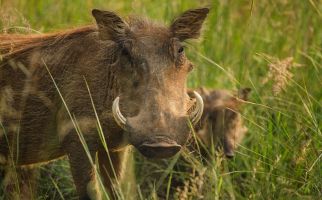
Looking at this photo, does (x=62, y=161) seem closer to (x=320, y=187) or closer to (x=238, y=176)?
(x=238, y=176)

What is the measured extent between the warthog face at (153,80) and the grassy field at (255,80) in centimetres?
19

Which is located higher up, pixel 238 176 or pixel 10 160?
pixel 10 160

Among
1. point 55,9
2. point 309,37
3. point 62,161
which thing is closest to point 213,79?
point 309,37

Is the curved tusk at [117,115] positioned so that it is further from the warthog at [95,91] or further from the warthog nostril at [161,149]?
the warthog nostril at [161,149]

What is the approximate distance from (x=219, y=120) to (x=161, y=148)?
240cm

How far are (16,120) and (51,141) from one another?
0.21 metres

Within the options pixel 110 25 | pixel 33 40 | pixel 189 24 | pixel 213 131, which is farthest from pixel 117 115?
pixel 213 131

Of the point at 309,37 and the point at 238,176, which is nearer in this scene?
the point at 238,176

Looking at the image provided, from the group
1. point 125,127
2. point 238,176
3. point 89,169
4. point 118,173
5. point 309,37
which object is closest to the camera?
point 125,127

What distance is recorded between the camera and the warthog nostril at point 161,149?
3.87m

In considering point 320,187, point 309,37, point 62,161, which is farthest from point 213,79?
point 320,187

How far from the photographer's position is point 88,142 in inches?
174

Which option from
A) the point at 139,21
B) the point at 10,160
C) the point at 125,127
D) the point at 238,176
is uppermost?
the point at 139,21

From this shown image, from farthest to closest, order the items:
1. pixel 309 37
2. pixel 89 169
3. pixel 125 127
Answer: pixel 309 37
pixel 89 169
pixel 125 127
